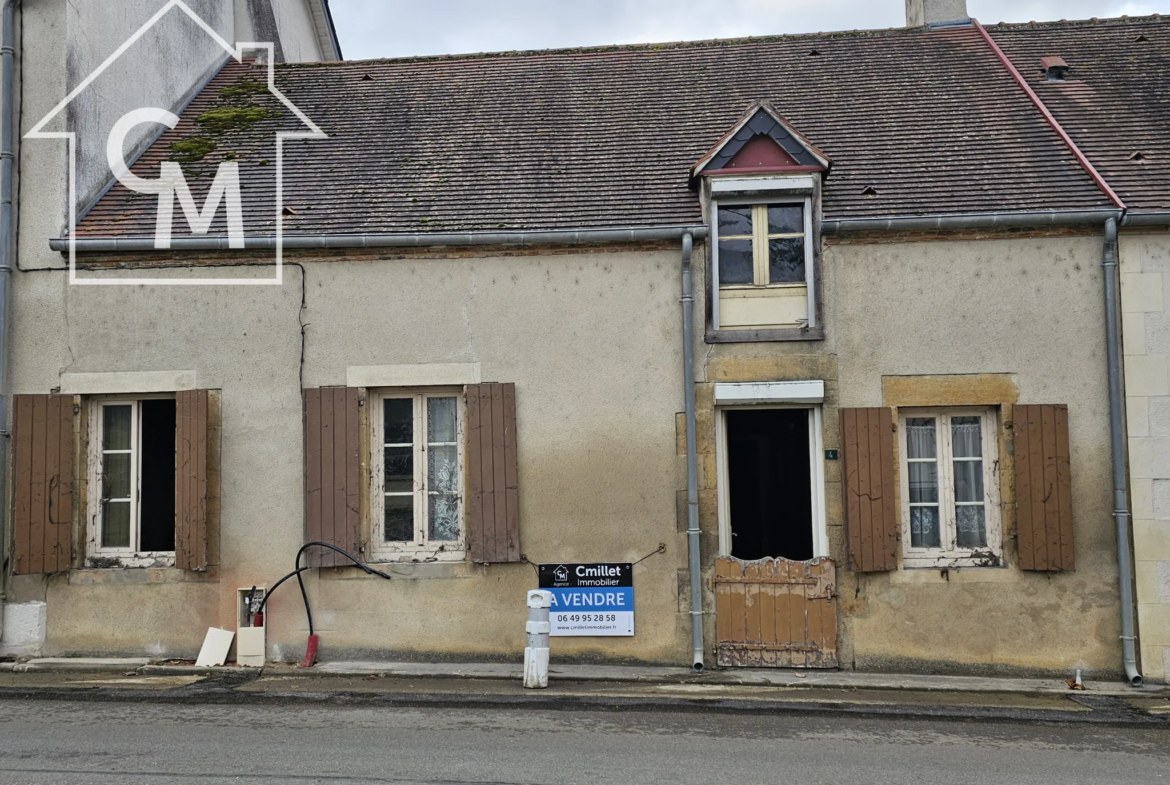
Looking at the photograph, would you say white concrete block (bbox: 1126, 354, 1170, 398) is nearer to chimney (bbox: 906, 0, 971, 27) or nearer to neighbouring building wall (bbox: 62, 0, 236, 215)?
chimney (bbox: 906, 0, 971, 27)

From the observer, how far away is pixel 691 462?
8398 millimetres

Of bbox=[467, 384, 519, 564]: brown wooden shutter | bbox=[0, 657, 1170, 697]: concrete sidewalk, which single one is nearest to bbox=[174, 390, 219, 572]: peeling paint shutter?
bbox=[0, 657, 1170, 697]: concrete sidewalk

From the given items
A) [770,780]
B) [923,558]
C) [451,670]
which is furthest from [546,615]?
[923,558]

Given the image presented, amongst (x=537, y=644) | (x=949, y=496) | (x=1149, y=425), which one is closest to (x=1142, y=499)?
(x=1149, y=425)

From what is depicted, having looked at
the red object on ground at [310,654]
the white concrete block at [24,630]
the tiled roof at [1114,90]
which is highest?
the tiled roof at [1114,90]

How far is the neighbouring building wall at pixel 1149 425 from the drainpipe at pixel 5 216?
32.1 ft

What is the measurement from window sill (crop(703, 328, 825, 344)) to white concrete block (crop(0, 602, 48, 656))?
6419mm

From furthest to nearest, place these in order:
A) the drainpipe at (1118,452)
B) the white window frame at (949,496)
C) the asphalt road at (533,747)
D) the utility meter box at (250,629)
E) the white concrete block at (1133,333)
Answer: the utility meter box at (250,629), the white window frame at (949,496), the white concrete block at (1133,333), the drainpipe at (1118,452), the asphalt road at (533,747)

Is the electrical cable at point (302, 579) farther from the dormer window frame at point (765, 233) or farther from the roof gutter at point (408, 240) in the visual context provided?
the dormer window frame at point (765, 233)

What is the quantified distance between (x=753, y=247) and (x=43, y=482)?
665cm

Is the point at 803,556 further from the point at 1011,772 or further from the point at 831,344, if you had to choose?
the point at 1011,772

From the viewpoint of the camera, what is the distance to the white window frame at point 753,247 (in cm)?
852

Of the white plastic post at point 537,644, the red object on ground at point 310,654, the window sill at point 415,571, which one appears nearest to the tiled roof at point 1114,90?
the white plastic post at point 537,644
